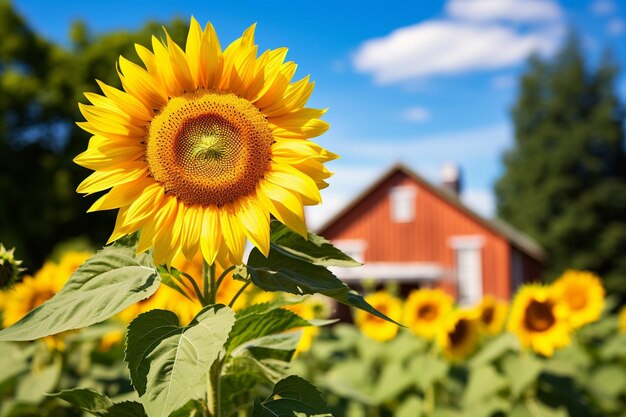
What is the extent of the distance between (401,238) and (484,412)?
854 inches

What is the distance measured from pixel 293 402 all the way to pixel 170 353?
0.80 ft

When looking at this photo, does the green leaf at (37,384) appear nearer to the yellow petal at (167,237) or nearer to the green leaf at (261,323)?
the green leaf at (261,323)

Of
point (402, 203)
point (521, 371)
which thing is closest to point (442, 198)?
point (402, 203)

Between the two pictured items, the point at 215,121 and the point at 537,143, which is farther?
the point at 537,143

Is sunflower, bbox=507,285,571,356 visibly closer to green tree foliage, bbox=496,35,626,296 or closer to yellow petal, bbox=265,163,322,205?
yellow petal, bbox=265,163,322,205

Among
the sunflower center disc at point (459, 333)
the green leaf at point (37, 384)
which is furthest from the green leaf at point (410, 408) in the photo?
the green leaf at point (37, 384)

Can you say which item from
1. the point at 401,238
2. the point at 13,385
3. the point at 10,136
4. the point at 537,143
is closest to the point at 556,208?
the point at 537,143

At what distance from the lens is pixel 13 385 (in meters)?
2.71

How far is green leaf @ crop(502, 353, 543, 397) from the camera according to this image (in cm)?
329

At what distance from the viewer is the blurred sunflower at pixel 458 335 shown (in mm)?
3980

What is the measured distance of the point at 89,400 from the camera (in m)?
1.23

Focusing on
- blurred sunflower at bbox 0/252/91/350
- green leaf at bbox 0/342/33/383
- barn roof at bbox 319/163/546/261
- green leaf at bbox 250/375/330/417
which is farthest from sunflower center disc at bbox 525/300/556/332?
barn roof at bbox 319/163/546/261

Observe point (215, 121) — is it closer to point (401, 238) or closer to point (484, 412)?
point (484, 412)

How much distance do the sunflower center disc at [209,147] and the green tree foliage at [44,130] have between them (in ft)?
74.6
